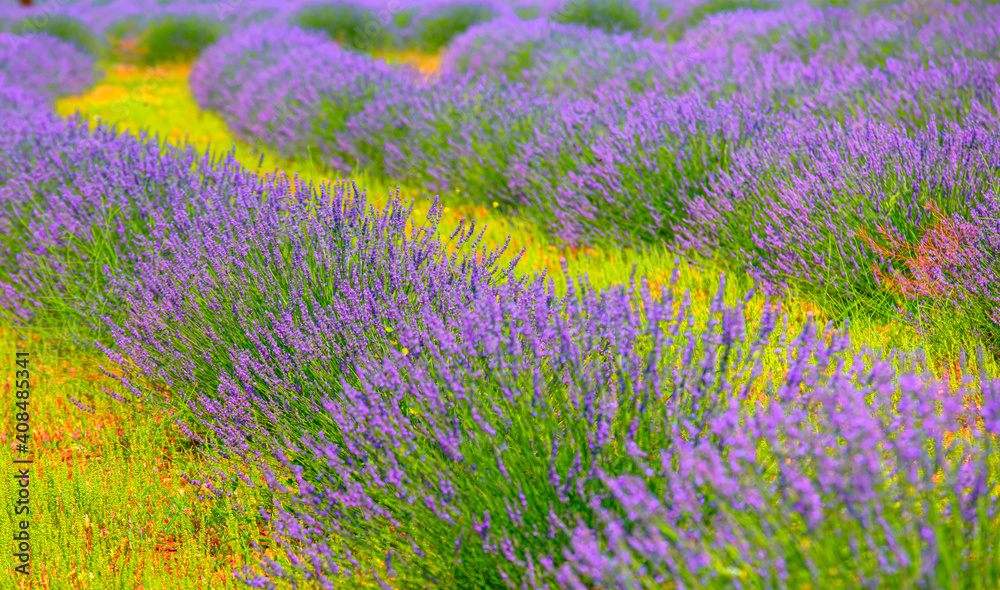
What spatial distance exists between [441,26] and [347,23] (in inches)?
63.3

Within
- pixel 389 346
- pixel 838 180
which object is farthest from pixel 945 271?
pixel 389 346

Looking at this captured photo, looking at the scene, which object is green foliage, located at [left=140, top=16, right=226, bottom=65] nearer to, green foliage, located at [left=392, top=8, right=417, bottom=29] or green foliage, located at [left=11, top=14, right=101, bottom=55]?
green foliage, located at [left=11, top=14, right=101, bottom=55]

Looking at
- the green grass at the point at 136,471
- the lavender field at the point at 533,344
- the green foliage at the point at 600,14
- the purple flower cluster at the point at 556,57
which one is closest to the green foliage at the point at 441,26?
the green foliage at the point at 600,14

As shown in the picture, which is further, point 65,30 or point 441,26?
point 65,30

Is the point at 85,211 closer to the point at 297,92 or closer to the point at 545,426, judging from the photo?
the point at 545,426

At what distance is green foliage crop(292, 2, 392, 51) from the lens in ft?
40.0

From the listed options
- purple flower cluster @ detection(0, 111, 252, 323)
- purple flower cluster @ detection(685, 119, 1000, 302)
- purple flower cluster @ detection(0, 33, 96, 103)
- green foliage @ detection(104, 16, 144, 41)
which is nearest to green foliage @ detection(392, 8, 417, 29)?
green foliage @ detection(104, 16, 144, 41)

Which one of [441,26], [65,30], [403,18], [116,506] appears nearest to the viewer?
[116,506]

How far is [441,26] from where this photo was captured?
1260 cm

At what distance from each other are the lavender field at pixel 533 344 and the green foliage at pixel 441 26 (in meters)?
7.89

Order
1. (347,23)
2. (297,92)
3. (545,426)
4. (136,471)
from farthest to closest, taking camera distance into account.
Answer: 1. (347,23)
2. (297,92)
3. (136,471)
4. (545,426)

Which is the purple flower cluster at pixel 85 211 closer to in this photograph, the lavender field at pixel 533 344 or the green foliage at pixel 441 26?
the lavender field at pixel 533 344

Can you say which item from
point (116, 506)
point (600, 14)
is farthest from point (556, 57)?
point (116, 506)

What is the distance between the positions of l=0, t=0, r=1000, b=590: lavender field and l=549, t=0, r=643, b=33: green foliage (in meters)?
6.62
